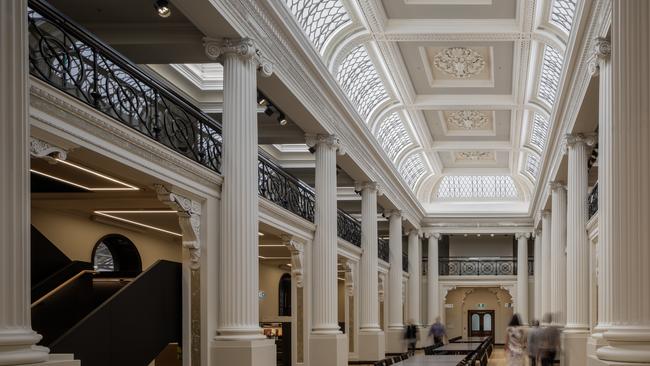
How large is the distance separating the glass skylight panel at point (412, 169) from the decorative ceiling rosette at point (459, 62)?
10.0m

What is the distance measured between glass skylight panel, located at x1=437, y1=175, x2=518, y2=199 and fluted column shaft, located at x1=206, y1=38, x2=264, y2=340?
2878 centimetres

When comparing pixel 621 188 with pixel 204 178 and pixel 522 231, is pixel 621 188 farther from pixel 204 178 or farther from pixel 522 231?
pixel 522 231

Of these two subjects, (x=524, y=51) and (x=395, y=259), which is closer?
(x=524, y=51)

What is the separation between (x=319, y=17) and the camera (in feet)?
57.9

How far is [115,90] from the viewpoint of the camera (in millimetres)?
10344

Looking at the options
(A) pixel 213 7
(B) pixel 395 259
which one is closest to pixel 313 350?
(A) pixel 213 7

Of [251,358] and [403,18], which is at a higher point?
[403,18]

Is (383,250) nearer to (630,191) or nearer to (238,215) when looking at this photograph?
(238,215)

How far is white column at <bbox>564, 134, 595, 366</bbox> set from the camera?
18.8 m

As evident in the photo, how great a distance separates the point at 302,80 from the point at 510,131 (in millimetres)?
16427

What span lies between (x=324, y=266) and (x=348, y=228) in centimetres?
572

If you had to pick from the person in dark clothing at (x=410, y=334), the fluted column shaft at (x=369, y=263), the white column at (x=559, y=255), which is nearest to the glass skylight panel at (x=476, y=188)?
the person in dark clothing at (x=410, y=334)

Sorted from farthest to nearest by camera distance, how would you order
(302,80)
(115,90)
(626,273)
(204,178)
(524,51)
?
(524,51) < (302,80) < (204,178) < (115,90) < (626,273)

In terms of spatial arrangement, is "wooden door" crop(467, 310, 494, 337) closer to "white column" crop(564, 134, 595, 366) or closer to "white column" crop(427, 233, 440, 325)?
"white column" crop(427, 233, 440, 325)
